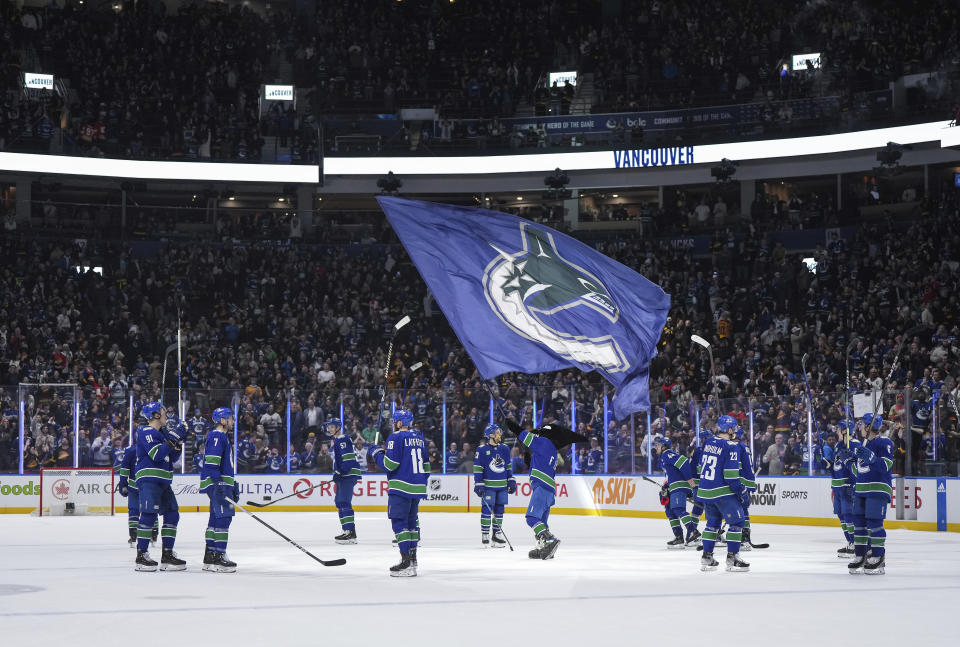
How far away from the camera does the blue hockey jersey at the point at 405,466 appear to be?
13.3 m

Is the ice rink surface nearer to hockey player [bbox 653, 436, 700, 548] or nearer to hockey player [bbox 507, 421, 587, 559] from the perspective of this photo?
hockey player [bbox 507, 421, 587, 559]

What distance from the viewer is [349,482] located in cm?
1870

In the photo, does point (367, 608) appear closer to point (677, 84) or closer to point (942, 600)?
point (942, 600)

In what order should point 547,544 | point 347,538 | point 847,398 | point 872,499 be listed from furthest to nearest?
point 847,398 → point 347,538 → point 547,544 → point 872,499

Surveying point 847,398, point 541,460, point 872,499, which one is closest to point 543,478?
point 541,460

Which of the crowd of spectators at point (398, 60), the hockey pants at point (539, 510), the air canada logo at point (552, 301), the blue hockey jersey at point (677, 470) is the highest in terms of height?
the crowd of spectators at point (398, 60)

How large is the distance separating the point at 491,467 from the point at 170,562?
18.0 feet

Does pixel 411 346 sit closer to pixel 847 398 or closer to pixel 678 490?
pixel 847 398

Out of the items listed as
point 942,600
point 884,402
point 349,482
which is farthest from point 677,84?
point 942,600

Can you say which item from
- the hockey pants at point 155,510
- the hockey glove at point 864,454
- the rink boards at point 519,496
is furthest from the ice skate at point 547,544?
the rink boards at point 519,496

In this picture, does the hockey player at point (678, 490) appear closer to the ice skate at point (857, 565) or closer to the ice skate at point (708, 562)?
the ice skate at point (708, 562)

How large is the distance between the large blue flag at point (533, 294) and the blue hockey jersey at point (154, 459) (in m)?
3.70

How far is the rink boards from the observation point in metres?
23.5

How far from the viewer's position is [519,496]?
2752 cm
